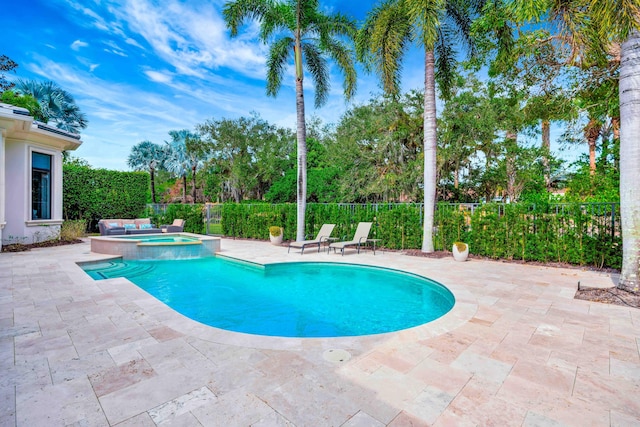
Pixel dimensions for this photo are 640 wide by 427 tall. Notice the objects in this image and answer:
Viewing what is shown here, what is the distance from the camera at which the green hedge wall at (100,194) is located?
16.7 m

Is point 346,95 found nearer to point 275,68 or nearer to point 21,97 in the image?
point 275,68

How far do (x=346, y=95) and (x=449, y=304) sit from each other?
9.68 metres

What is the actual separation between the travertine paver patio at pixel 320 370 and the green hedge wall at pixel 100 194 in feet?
48.9

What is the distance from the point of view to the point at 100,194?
17672 millimetres

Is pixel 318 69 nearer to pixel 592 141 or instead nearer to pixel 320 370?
pixel 320 370

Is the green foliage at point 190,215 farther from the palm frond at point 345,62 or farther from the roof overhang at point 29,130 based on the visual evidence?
the palm frond at point 345,62

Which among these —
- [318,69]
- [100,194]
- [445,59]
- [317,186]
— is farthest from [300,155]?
[100,194]

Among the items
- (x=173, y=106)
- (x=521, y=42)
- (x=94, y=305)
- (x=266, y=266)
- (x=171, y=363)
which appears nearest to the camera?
(x=171, y=363)

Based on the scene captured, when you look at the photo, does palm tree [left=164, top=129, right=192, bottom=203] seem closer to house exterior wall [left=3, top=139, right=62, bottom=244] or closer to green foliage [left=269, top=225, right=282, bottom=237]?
house exterior wall [left=3, top=139, right=62, bottom=244]

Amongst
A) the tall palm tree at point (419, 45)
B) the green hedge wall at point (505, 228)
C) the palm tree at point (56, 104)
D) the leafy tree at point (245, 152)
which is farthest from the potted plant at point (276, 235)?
the palm tree at point (56, 104)

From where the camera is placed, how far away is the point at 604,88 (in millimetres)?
8094

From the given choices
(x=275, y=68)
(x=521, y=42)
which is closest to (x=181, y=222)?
(x=275, y=68)

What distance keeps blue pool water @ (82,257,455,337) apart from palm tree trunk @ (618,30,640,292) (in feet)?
9.48

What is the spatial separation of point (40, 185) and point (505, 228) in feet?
54.4
